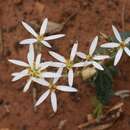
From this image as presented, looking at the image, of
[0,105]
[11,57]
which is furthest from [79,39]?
[0,105]

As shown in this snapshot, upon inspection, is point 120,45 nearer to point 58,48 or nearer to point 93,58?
point 93,58

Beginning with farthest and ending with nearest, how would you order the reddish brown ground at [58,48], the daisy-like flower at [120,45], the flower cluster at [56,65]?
the reddish brown ground at [58,48] < the daisy-like flower at [120,45] < the flower cluster at [56,65]

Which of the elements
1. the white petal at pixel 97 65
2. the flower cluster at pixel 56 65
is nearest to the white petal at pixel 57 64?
the flower cluster at pixel 56 65

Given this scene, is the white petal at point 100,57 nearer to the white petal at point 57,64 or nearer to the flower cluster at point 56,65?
the flower cluster at point 56,65

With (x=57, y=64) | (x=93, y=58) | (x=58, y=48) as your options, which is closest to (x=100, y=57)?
(x=93, y=58)

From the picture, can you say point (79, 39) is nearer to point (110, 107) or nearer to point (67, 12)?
point (67, 12)

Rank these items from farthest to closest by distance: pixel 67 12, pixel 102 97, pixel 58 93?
pixel 67 12, pixel 58 93, pixel 102 97

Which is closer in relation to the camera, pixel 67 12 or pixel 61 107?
pixel 61 107

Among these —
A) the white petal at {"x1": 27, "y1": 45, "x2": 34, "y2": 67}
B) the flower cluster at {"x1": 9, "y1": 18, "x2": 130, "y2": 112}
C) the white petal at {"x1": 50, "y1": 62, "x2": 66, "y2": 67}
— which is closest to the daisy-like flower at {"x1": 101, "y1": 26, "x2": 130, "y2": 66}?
the flower cluster at {"x1": 9, "y1": 18, "x2": 130, "y2": 112}
